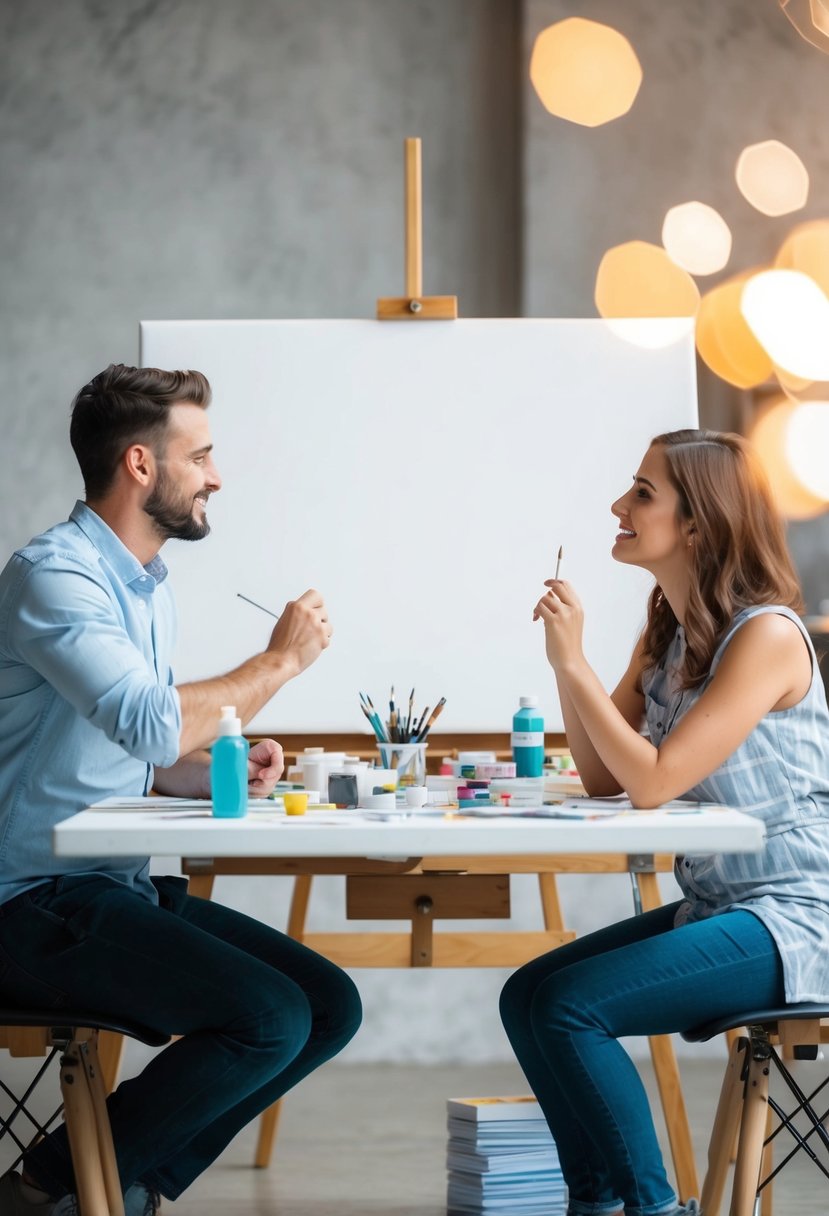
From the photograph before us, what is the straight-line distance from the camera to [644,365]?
2.94m

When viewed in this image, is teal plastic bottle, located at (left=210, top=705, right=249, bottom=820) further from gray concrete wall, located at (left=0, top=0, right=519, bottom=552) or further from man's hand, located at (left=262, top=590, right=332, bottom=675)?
gray concrete wall, located at (left=0, top=0, right=519, bottom=552)

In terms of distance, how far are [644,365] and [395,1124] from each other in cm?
179

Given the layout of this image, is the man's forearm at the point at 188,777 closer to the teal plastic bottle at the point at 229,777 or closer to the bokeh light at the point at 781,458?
the teal plastic bottle at the point at 229,777

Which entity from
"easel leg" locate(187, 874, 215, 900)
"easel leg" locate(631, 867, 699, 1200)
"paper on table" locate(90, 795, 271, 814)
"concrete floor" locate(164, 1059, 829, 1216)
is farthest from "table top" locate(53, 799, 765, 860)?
"concrete floor" locate(164, 1059, 829, 1216)

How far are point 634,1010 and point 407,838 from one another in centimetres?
45

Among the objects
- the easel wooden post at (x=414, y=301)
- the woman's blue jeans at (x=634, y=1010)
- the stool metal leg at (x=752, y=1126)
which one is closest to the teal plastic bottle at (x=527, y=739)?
the woman's blue jeans at (x=634, y=1010)

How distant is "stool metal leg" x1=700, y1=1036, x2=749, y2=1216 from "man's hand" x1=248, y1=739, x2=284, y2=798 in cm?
73

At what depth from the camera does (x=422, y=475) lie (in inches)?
117

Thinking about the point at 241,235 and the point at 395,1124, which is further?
the point at 241,235

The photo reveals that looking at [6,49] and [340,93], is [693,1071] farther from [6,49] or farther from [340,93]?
[6,49]

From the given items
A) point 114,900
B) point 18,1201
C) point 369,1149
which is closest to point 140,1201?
point 18,1201

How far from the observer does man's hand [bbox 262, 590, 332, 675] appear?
75.6 inches

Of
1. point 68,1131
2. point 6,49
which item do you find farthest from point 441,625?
point 6,49

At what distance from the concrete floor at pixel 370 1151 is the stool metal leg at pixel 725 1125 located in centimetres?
67
